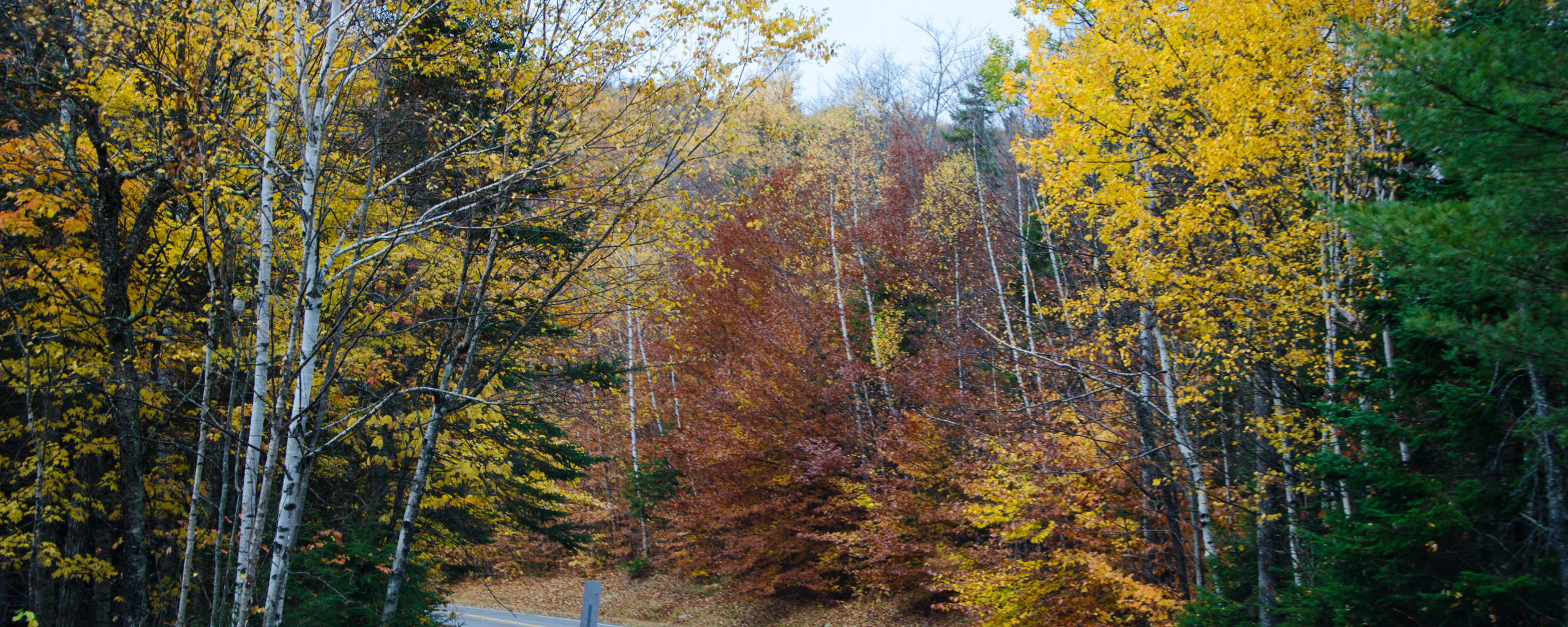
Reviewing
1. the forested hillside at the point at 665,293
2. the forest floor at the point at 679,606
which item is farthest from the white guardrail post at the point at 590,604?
the forest floor at the point at 679,606

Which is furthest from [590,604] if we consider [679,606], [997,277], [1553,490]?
[679,606]

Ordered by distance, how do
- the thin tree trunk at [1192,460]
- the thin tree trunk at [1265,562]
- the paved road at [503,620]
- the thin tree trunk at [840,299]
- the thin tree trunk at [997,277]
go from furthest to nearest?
the paved road at [503,620]
the thin tree trunk at [840,299]
the thin tree trunk at [997,277]
the thin tree trunk at [1192,460]
the thin tree trunk at [1265,562]

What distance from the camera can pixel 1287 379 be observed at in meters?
7.80

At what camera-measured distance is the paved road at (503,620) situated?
17484 millimetres

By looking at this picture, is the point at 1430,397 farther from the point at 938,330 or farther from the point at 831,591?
the point at 831,591

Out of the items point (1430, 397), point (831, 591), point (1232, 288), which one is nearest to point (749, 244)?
point (831, 591)

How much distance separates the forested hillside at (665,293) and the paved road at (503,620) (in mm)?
4484

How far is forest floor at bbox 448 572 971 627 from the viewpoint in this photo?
15781 mm

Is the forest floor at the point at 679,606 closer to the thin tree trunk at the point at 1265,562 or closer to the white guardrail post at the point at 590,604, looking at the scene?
the thin tree trunk at the point at 1265,562

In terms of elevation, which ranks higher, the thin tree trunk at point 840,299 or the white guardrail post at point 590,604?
the thin tree trunk at point 840,299

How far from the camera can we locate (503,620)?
728 inches

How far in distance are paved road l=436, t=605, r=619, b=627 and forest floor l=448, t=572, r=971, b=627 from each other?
15.7 inches

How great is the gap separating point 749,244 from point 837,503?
254 inches

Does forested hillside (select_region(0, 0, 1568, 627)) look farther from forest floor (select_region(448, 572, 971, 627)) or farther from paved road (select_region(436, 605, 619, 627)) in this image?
paved road (select_region(436, 605, 619, 627))
